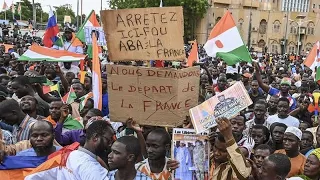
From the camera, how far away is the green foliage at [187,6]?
169 ft

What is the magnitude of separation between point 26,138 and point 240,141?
2.20 meters

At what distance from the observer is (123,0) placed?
54344mm

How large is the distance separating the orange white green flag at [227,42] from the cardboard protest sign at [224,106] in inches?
161

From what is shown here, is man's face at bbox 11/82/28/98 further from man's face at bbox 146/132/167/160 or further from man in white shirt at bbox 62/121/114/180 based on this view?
man's face at bbox 146/132/167/160

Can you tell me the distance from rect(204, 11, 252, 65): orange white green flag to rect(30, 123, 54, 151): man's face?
14.8 feet

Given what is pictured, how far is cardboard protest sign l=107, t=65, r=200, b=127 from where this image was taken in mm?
3738

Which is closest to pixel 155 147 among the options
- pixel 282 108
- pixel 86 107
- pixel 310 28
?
pixel 86 107

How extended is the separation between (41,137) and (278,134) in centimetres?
262

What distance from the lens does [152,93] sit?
3828mm

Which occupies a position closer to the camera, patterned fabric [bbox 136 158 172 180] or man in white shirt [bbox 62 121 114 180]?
man in white shirt [bbox 62 121 114 180]

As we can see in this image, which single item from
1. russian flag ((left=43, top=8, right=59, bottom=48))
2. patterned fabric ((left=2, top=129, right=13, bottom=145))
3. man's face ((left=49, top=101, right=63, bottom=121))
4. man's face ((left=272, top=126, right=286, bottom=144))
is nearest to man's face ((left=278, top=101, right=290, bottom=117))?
man's face ((left=272, top=126, right=286, bottom=144))

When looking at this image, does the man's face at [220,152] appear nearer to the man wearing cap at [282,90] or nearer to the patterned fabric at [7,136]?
the patterned fabric at [7,136]

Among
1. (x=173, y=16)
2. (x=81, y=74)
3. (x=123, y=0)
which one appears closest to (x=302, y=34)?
(x=123, y=0)

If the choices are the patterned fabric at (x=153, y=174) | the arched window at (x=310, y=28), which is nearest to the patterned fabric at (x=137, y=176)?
the patterned fabric at (x=153, y=174)
